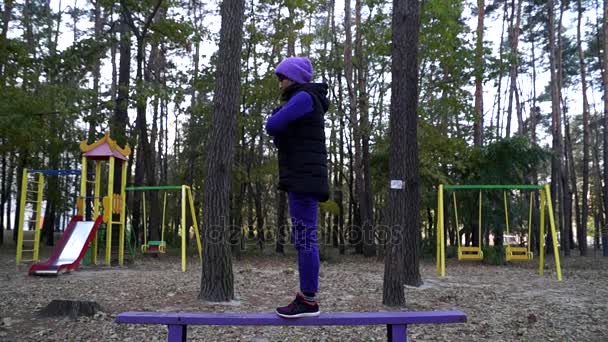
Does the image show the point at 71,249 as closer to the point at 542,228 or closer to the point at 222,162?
the point at 222,162

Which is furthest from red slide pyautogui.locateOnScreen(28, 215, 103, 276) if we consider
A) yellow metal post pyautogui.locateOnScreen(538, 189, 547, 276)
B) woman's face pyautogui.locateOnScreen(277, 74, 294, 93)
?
yellow metal post pyautogui.locateOnScreen(538, 189, 547, 276)

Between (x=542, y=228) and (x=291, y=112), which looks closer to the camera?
(x=291, y=112)

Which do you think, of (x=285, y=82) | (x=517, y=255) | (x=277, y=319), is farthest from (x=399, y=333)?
(x=517, y=255)

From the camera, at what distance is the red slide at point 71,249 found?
8.52 m

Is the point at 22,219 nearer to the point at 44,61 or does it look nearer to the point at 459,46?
the point at 44,61

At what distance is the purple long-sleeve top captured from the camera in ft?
10.0

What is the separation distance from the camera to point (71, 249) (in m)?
9.89

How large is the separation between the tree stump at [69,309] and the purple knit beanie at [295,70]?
11.4ft

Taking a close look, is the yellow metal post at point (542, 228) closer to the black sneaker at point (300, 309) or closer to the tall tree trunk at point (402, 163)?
the tall tree trunk at point (402, 163)

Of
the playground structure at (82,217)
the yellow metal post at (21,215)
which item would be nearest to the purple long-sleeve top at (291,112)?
the playground structure at (82,217)

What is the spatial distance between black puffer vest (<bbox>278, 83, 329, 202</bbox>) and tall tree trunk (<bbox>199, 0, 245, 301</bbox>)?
9.45 ft

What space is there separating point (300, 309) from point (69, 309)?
10.4 ft

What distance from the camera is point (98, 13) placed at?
21.5 m

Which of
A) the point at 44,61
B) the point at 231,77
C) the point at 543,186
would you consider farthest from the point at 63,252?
the point at 543,186
